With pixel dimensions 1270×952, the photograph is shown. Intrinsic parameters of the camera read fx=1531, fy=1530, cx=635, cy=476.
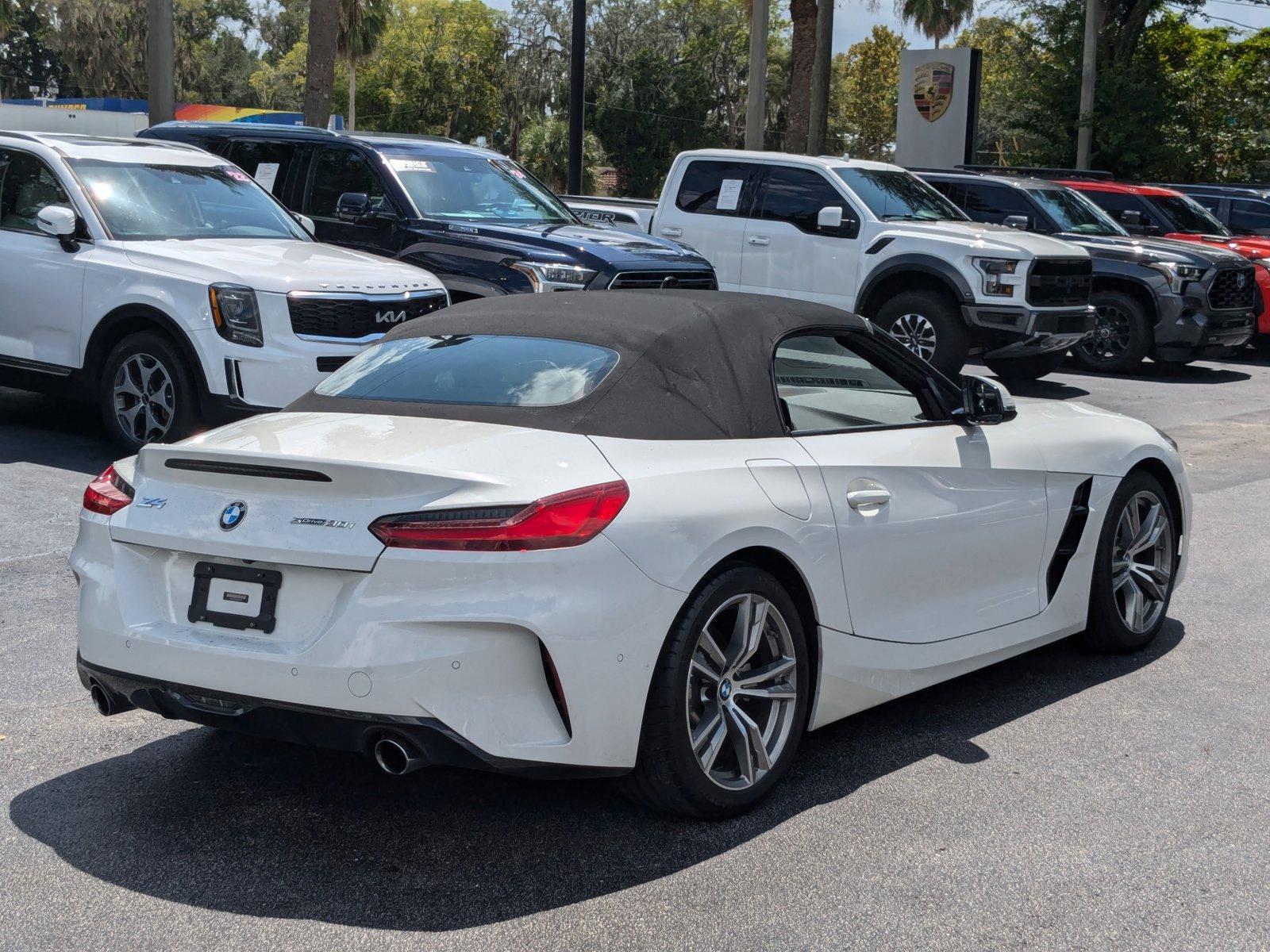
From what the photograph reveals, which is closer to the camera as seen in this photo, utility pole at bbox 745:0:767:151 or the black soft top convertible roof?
the black soft top convertible roof

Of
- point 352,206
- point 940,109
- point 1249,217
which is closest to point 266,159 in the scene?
point 352,206

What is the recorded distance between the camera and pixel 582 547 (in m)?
3.78

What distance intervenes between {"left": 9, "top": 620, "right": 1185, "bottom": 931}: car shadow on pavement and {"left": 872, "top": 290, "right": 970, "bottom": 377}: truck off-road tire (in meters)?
9.33

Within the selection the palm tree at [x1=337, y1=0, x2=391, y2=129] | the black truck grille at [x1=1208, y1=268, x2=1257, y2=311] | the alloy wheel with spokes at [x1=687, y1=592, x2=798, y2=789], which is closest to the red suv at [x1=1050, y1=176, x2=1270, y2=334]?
the black truck grille at [x1=1208, y1=268, x2=1257, y2=311]

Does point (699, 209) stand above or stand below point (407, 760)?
above

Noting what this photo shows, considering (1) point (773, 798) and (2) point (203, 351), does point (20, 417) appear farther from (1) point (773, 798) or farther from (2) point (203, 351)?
(1) point (773, 798)

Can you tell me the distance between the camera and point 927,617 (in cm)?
496

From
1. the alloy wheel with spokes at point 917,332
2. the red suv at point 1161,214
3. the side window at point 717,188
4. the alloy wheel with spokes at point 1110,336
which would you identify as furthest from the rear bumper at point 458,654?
the red suv at point 1161,214

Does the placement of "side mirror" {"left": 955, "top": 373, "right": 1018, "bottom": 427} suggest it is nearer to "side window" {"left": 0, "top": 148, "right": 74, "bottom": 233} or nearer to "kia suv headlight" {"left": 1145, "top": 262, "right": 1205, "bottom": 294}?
"side window" {"left": 0, "top": 148, "right": 74, "bottom": 233}

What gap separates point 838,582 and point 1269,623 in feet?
9.81

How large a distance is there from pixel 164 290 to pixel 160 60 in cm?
1054

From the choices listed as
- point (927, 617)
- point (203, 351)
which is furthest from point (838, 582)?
point (203, 351)

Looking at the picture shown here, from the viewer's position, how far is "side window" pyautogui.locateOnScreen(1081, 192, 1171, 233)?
64.7 ft

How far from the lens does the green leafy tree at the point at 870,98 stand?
79250mm
